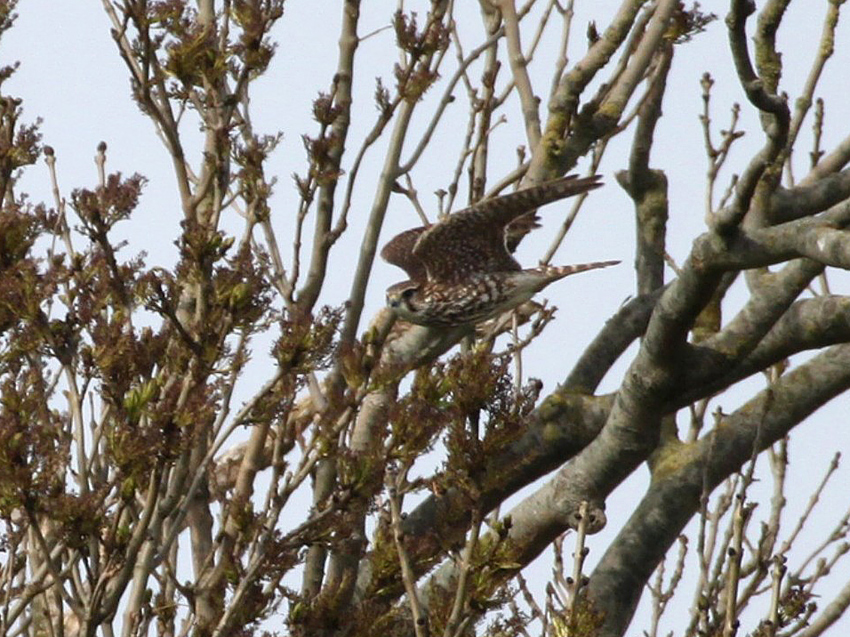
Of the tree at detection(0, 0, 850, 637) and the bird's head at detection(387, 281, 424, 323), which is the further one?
the bird's head at detection(387, 281, 424, 323)

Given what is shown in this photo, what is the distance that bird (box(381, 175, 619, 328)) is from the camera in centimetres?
666

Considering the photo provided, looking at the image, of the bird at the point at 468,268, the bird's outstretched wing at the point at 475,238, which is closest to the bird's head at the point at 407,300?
the bird at the point at 468,268

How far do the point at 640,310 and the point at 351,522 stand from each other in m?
2.16

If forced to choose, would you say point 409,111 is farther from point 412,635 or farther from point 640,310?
point 412,635

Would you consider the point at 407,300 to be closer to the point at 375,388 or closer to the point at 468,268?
the point at 468,268

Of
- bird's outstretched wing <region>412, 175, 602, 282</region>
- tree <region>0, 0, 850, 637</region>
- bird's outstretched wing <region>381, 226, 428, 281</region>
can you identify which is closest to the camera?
tree <region>0, 0, 850, 637</region>

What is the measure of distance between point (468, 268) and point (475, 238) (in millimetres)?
219

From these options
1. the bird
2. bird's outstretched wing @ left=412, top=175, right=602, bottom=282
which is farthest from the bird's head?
bird's outstretched wing @ left=412, top=175, right=602, bottom=282

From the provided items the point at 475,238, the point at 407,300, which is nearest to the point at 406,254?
the point at 475,238

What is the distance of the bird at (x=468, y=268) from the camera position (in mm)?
6664

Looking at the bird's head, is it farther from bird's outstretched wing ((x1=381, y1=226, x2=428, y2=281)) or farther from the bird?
bird's outstretched wing ((x1=381, y1=226, x2=428, y2=281))

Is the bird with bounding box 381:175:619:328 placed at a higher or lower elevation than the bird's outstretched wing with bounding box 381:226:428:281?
lower

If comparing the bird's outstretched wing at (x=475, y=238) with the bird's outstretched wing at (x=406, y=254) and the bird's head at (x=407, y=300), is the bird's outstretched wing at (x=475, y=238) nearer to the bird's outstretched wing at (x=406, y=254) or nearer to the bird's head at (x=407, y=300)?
the bird's outstretched wing at (x=406, y=254)

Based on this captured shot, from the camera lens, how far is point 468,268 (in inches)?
284
